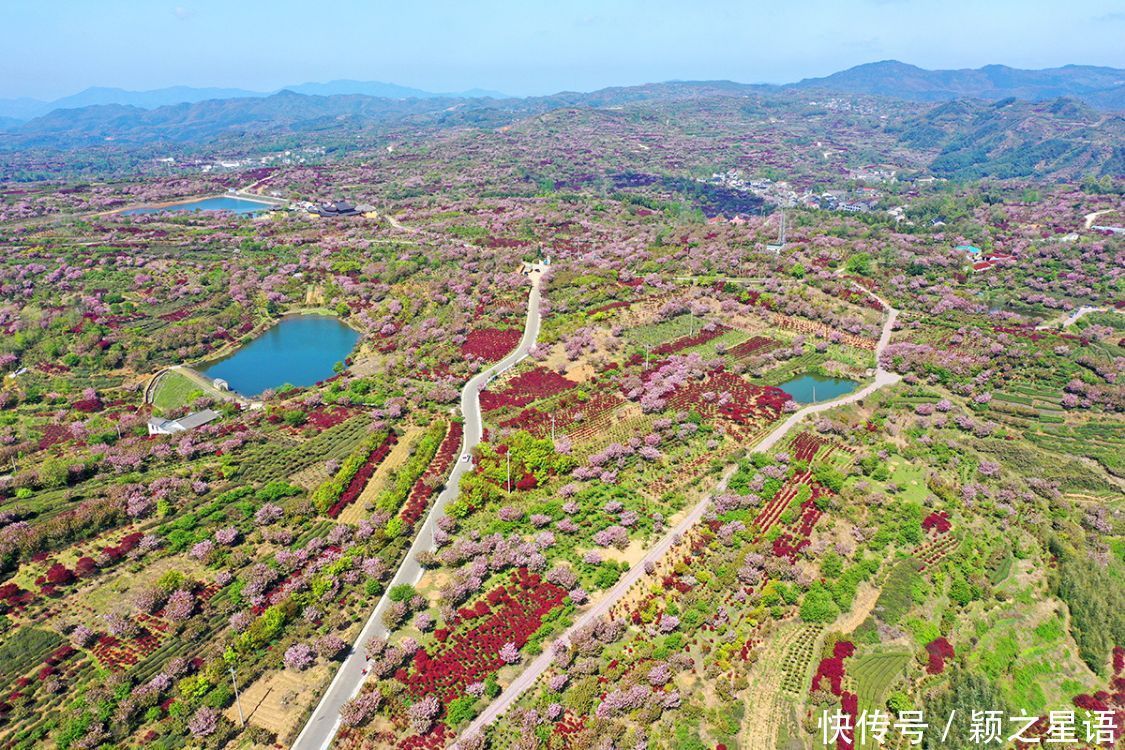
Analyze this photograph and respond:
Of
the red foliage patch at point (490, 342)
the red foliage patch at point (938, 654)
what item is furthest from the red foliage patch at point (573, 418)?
the red foliage patch at point (938, 654)

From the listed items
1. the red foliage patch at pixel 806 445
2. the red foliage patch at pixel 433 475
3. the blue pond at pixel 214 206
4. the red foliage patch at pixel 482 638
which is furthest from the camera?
the blue pond at pixel 214 206

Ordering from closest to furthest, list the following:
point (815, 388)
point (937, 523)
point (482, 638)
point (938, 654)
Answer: point (482, 638) < point (938, 654) < point (937, 523) < point (815, 388)

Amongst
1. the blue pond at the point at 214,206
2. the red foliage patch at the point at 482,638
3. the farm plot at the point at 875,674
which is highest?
the blue pond at the point at 214,206

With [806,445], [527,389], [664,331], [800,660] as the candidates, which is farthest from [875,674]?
[664,331]

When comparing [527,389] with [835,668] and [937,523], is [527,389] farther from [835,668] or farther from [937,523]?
[835,668]

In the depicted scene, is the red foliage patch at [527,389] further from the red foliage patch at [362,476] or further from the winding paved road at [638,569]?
the winding paved road at [638,569]

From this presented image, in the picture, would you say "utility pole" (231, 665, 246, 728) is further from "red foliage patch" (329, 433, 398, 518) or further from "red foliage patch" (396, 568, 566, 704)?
"red foliage patch" (329, 433, 398, 518)

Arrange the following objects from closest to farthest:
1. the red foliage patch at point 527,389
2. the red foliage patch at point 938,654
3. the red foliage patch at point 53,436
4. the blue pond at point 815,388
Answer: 1. the red foliage patch at point 938,654
2. the red foliage patch at point 53,436
3. the red foliage patch at point 527,389
4. the blue pond at point 815,388
